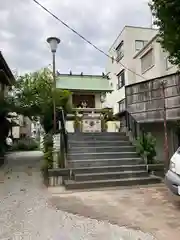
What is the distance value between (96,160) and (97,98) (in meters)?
13.8

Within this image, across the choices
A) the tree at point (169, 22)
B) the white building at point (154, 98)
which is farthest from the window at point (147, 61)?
the tree at point (169, 22)

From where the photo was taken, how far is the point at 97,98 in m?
22.0

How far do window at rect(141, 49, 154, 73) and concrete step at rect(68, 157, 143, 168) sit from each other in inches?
376

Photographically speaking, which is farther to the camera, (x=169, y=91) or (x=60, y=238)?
(x=169, y=91)

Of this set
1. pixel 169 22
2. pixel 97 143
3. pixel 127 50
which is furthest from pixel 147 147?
pixel 127 50

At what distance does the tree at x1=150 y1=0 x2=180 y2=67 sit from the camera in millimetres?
5453

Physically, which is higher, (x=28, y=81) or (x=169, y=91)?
(x=28, y=81)

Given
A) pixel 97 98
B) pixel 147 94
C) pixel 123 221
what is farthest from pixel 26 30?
pixel 97 98

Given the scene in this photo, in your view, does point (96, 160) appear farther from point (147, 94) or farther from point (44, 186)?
point (147, 94)

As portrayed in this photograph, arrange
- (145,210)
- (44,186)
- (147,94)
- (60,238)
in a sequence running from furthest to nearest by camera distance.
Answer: (147,94) → (44,186) → (145,210) → (60,238)

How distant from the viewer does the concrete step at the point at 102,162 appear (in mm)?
8328

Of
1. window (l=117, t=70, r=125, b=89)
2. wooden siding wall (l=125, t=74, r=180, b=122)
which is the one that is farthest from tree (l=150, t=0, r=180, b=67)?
window (l=117, t=70, r=125, b=89)

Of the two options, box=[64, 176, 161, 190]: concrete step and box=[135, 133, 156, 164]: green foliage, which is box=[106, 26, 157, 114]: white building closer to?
box=[135, 133, 156, 164]: green foliage

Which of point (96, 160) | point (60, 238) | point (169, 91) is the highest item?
point (169, 91)
